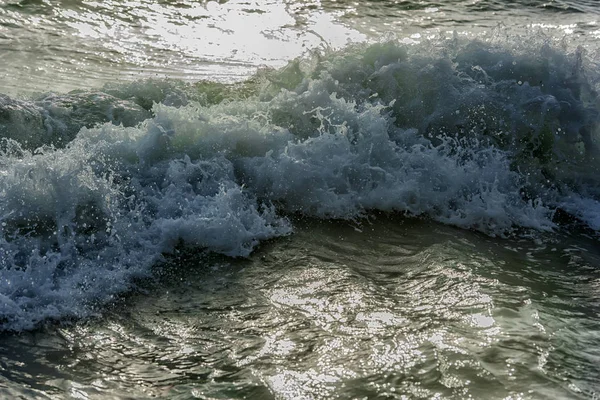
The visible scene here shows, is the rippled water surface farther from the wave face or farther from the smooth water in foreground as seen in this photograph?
the smooth water in foreground

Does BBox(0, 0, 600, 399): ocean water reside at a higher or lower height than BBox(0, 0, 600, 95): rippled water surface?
lower

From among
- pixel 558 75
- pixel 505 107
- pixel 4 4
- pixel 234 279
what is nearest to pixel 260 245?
pixel 234 279

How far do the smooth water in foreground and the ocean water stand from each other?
1cm

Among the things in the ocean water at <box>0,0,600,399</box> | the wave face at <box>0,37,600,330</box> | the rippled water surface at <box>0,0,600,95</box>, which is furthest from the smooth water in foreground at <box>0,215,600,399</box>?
the rippled water surface at <box>0,0,600,95</box>

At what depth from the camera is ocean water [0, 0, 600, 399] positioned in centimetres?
349

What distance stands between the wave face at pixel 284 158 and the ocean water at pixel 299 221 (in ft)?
0.06

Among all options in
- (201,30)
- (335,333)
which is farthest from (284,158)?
(201,30)

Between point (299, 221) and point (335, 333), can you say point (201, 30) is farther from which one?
point (335, 333)

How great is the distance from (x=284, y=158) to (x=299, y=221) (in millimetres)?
646

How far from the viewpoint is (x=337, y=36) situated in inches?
407

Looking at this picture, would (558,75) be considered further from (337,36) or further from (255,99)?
(337,36)

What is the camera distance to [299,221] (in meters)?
5.34

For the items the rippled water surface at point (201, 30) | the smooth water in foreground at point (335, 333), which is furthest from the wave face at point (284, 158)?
the rippled water surface at point (201, 30)

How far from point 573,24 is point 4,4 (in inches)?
336
